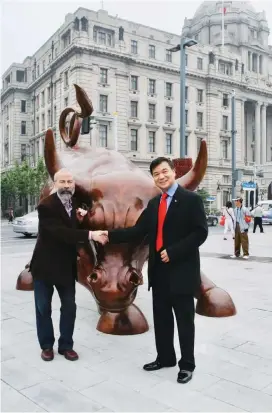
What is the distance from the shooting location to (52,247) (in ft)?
13.6

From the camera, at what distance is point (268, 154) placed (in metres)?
68.4

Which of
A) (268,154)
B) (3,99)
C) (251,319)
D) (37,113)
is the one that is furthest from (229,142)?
(251,319)

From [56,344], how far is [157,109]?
49.8 meters

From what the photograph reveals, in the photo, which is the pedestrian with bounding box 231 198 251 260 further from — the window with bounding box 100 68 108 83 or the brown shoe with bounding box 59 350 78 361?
the window with bounding box 100 68 108 83

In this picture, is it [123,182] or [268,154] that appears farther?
[268,154]

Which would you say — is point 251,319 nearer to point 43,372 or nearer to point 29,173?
point 43,372

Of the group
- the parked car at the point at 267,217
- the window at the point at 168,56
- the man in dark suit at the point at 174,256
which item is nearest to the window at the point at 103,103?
the window at the point at 168,56

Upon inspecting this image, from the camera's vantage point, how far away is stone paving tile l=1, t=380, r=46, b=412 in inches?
126

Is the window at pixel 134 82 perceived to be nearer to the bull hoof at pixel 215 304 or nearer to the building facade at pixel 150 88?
the building facade at pixel 150 88

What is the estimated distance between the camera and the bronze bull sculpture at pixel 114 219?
169 inches

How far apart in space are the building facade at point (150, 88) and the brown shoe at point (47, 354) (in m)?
37.2

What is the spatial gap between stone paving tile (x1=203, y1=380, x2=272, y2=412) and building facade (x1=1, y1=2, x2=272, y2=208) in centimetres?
3791

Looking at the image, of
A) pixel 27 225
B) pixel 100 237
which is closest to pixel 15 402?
pixel 100 237

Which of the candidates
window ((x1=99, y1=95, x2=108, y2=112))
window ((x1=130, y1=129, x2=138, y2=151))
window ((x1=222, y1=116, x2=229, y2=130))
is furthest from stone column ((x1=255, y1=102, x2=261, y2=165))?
window ((x1=99, y1=95, x2=108, y2=112))
